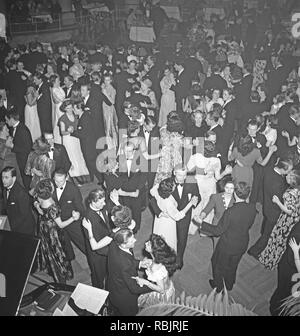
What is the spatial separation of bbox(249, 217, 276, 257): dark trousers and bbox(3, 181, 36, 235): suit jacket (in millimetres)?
2918

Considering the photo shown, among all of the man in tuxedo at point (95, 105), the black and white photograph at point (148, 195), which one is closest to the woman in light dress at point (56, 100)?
the black and white photograph at point (148, 195)

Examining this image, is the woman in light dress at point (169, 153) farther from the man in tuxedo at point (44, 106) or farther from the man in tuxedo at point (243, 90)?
the man in tuxedo at point (44, 106)

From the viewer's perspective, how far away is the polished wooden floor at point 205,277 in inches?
177

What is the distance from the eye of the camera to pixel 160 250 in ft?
10.6

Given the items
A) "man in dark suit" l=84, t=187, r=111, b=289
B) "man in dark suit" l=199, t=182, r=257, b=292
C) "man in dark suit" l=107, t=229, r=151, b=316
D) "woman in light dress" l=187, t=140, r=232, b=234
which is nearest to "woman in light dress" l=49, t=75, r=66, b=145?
"woman in light dress" l=187, t=140, r=232, b=234

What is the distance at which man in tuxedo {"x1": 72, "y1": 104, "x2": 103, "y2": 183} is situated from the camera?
6086 millimetres

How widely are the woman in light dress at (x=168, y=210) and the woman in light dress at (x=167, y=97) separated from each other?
375cm

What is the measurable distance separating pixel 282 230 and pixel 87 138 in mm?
3482

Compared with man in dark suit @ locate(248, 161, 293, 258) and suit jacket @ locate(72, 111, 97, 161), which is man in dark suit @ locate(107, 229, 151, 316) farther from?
suit jacket @ locate(72, 111, 97, 161)

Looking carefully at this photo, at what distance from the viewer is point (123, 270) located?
10.8 ft

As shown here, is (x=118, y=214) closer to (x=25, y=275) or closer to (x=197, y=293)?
(x=25, y=275)

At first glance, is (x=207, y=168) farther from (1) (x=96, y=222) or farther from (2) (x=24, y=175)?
(2) (x=24, y=175)

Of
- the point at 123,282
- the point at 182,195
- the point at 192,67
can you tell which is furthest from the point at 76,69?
the point at 123,282
